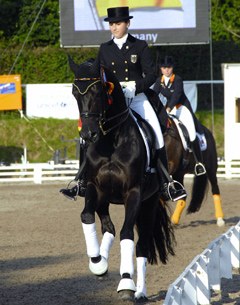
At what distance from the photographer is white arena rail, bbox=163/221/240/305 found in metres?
6.87

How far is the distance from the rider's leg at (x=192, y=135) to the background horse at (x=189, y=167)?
0.08m

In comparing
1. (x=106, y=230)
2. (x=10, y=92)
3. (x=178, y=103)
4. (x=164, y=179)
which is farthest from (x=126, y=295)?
(x=10, y=92)

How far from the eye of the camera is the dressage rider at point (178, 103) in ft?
46.5

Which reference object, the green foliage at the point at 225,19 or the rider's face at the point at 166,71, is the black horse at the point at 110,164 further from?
the green foliage at the point at 225,19

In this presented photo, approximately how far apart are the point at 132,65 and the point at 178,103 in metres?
5.53

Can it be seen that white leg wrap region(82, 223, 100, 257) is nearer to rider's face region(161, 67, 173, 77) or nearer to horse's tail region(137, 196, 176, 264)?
horse's tail region(137, 196, 176, 264)

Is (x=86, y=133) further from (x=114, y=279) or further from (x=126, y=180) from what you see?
(x=114, y=279)

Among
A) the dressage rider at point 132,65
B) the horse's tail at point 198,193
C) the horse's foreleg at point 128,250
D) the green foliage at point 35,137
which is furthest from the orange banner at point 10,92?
the horse's foreleg at point 128,250

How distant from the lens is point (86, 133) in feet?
25.0

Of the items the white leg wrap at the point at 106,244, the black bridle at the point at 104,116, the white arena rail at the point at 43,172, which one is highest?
the black bridle at the point at 104,116

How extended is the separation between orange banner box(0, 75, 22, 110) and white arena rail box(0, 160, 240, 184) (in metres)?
2.20

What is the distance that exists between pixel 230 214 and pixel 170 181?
7465 millimetres

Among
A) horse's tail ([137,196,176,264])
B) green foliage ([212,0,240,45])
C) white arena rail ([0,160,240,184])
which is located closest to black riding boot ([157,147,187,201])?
horse's tail ([137,196,176,264])

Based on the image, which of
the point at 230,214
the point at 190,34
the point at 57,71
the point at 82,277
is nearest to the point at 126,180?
the point at 82,277
